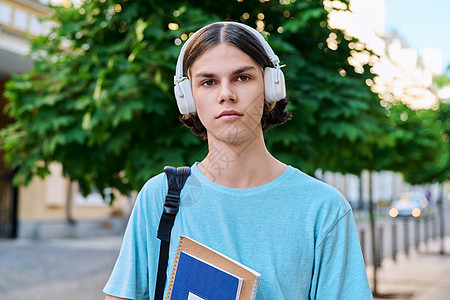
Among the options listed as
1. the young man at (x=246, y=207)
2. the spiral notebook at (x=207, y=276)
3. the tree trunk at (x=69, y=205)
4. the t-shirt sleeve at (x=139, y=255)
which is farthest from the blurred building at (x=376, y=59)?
the tree trunk at (x=69, y=205)

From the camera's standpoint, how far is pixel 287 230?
123cm

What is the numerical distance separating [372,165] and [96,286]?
203 inches

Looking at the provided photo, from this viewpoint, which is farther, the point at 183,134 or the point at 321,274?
the point at 183,134

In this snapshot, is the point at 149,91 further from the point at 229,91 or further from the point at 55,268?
the point at 55,268

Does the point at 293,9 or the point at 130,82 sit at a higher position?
the point at 293,9

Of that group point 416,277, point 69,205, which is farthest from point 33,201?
point 416,277

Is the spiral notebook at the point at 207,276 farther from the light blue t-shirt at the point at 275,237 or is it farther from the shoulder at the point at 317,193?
the shoulder at the point at 317,193

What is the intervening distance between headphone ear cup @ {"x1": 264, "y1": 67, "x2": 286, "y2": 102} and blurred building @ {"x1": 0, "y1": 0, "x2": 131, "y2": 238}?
12843 mm

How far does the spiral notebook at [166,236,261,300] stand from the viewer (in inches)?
44.5

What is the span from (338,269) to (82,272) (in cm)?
1039

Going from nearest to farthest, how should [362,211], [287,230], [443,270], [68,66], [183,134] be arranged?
[287,230]
[183,134]
[68,66]
[443,270]
[362,211]

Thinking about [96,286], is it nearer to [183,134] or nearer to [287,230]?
Answer: [183,134]

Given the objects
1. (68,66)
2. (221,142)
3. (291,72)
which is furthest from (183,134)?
(221,142)

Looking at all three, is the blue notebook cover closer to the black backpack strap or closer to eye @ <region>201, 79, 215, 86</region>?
the black backpack strap
